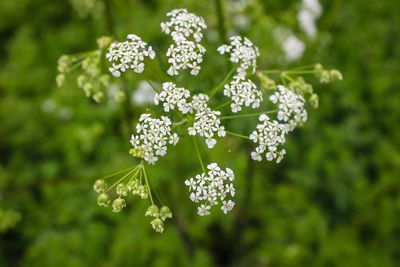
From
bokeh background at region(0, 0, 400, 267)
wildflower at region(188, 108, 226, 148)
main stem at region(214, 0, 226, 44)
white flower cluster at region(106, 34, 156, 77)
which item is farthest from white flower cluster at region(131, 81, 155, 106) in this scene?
wildflower at region(188, 108, 226, 148)

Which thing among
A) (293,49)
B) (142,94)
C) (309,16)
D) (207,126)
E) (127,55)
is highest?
(127,55)

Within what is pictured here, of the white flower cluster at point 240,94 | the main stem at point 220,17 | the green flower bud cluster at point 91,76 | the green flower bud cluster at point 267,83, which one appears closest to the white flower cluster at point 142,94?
the main stem at point 220,17

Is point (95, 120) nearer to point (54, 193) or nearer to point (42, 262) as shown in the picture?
point (54, 193)

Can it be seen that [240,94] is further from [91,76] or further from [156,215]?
[91,76]

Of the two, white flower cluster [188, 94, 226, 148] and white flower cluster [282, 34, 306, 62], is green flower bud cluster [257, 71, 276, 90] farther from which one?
white flower cluster [282, 34, 306, 62]

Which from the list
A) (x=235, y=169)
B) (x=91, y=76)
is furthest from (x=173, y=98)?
(x=235, y=169)

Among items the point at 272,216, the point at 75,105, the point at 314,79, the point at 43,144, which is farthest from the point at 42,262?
the point at 314,79

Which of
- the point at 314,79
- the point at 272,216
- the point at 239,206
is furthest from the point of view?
the point at 314,79

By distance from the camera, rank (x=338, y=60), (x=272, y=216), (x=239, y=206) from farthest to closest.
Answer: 1. (x=338, y=60)
2. (x=272, y=216)
3. (x=239, y=206)
